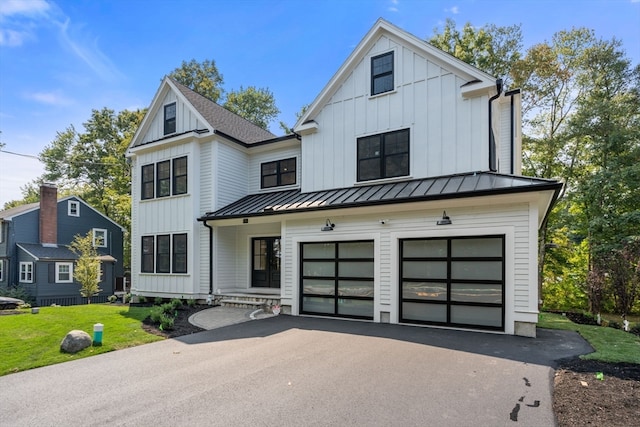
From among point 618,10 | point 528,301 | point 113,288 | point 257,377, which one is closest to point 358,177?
point 528,301

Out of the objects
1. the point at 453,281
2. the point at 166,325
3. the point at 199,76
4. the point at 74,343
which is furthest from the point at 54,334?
the point at 199,76

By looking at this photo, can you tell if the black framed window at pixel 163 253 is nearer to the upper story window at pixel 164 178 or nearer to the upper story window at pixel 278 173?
the upper story window at pixel 164 178

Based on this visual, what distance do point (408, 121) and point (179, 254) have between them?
9593 millimetres

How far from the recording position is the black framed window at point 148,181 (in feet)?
48.7

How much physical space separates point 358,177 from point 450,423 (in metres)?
8.39

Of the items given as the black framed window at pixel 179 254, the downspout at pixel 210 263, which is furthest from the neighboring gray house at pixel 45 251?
the downspout at pixel 210 263

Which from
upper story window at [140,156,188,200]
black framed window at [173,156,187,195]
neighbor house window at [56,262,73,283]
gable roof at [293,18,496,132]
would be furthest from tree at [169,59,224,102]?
gable roof at [293,18,496,132]

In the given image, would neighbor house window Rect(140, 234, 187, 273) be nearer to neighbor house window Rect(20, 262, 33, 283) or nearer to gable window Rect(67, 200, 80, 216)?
neighbor house window Rect(20, 262, 33, 283)

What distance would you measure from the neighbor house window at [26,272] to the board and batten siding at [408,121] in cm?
2045

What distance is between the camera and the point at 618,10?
11969 mm

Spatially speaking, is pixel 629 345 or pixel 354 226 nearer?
pixel 629 345

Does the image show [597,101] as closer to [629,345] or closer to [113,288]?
[629,345]

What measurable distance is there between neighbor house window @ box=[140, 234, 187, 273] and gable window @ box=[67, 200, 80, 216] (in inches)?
588

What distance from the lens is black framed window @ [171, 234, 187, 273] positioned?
13.6m
